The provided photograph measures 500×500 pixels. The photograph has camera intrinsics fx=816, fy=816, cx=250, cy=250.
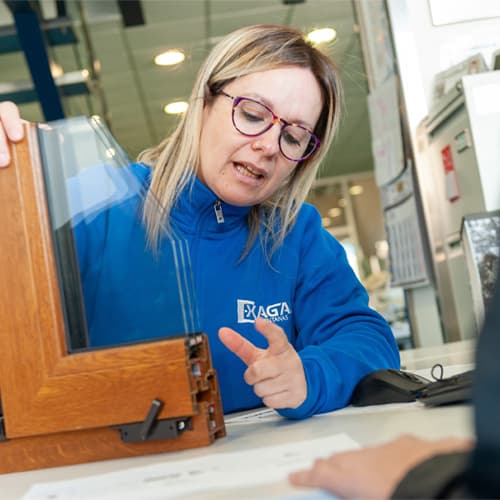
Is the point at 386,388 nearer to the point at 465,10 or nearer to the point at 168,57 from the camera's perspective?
the point at 465,10

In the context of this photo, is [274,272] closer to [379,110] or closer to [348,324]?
[348,324]

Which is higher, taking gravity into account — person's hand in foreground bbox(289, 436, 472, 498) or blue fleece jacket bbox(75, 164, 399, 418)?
blue fleece jacket bbox(75, 164, 399, 418)

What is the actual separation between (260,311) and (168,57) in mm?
4943

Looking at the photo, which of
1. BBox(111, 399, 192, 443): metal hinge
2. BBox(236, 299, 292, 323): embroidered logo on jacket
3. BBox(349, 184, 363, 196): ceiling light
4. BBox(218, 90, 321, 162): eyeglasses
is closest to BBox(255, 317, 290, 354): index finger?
BBox(111, 399, 192, 443): metal hinge

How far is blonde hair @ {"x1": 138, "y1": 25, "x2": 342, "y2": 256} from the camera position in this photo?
1.54m

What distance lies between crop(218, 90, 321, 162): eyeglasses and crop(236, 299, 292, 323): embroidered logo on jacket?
284 mm

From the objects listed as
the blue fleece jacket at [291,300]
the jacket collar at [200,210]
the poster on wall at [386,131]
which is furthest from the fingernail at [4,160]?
the poster on wall at [386,131]

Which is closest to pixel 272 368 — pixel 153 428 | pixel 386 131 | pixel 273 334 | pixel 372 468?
pixel 273 334

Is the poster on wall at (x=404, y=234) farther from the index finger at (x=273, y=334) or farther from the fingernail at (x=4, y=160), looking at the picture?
the fingernail at (x=4, y=160)

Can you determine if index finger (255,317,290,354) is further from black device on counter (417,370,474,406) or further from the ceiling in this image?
the ceiling

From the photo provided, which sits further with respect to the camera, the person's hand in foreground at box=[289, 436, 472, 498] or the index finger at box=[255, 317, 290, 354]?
the index finger at box=[255, 317, 290, 354]

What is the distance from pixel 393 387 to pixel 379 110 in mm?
2295

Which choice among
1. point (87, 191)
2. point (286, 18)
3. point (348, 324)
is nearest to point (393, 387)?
point (348, 324)

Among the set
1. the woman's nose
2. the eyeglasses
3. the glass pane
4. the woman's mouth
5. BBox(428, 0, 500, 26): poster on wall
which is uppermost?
BBox(428, 0, 500, 26): poster on wall
